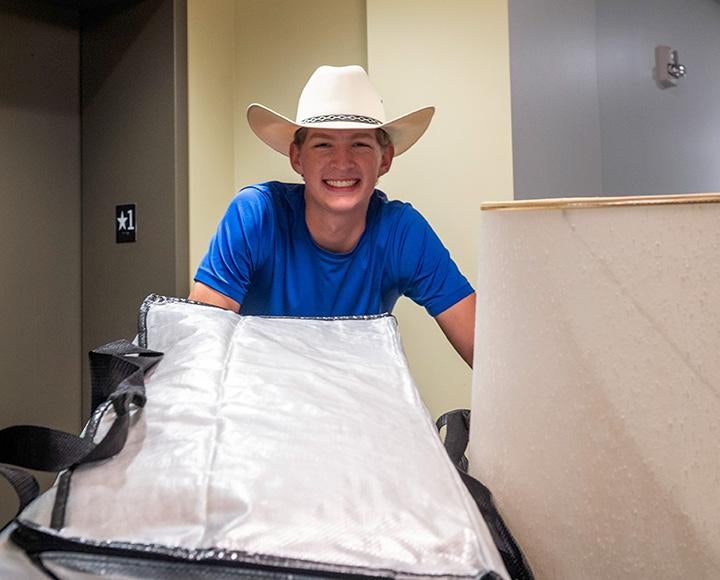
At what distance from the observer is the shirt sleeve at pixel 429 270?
144cm

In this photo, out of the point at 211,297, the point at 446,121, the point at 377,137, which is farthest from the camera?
the point at 446,121

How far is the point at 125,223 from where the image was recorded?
77.9 inches

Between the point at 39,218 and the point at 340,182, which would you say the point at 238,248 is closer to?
the point at 340,182

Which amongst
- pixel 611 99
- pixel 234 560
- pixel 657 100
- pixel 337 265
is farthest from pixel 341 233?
pixel 657 100

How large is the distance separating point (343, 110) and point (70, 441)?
1.03 meters

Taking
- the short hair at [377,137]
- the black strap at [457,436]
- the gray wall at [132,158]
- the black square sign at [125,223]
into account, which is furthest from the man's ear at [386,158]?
the black strap at [457,436]

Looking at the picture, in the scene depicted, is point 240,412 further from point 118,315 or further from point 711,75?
point 711,75

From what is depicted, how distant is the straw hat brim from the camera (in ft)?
4.66

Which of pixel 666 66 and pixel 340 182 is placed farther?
pixel 666 66

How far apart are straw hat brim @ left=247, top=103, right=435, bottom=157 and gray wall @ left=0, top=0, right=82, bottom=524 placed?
2.50ft

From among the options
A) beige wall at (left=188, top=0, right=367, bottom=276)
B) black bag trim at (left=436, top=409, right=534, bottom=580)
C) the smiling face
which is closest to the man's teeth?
the smiling face

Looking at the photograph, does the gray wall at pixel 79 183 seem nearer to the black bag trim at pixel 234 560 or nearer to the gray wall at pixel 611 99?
the gray wall at pixel 611 99

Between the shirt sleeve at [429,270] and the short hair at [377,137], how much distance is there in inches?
8.2

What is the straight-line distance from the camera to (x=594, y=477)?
458mm
